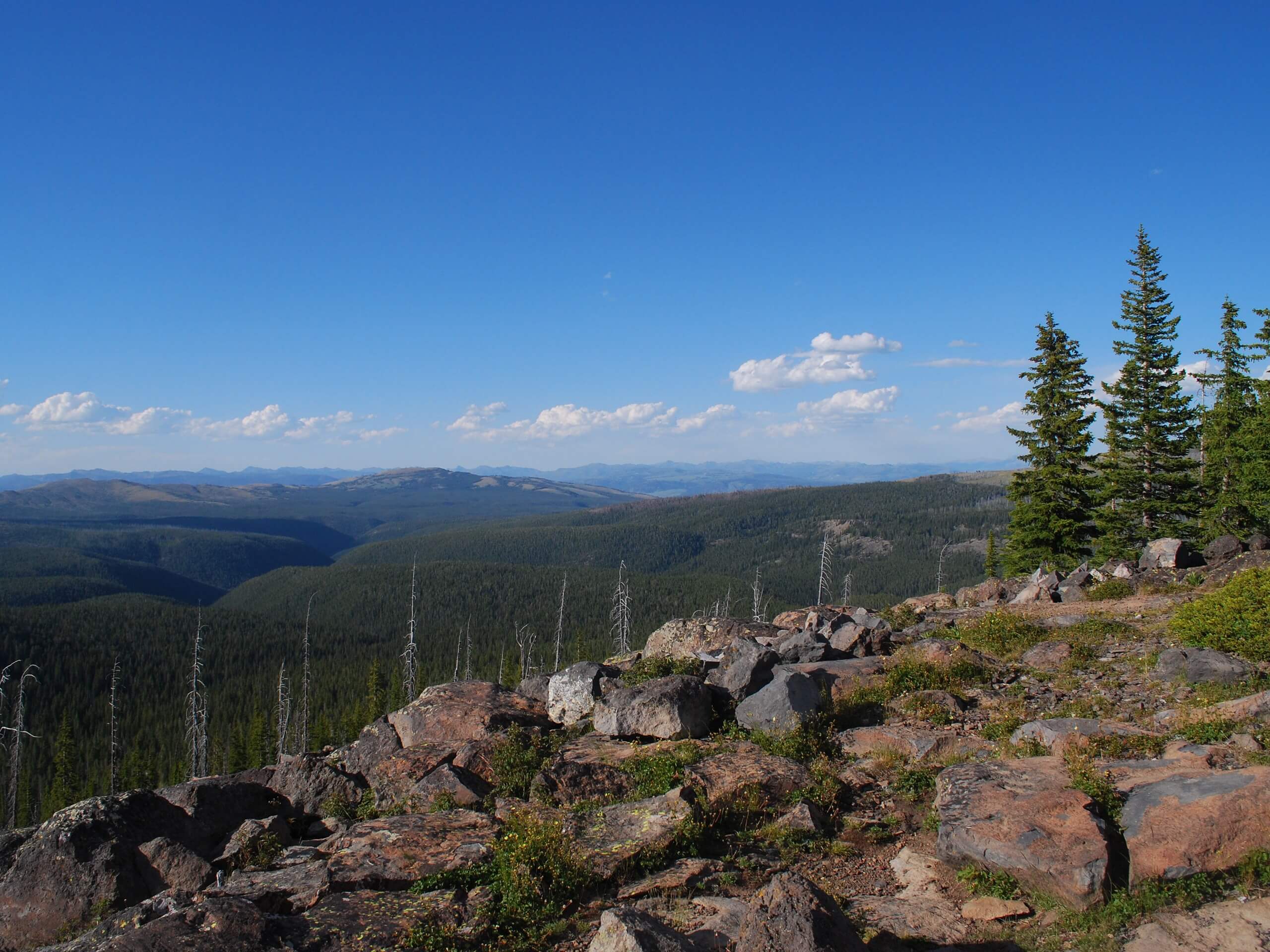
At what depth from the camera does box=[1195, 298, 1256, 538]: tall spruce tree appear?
35.8 meters

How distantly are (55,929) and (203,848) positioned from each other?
250 cm

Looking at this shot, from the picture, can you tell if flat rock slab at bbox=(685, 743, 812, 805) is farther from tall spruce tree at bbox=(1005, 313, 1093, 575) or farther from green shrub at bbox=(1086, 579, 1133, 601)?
tall spruce tree at bbox=(1005, 313, 1093, 575)

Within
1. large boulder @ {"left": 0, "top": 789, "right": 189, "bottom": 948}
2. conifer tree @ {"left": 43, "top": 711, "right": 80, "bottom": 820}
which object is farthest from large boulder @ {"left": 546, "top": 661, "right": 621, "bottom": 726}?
conifer tree @ {"left": 43, "top": 711, "right": 80, "bottom": 820}

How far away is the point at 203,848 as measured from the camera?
14180 millimetres

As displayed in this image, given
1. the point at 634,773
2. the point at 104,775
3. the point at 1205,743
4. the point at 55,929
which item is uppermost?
the point at 1205,743

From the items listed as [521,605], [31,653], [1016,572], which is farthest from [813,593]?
[31,653]

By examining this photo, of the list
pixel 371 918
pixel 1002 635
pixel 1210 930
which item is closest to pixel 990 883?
pixel 1210 930

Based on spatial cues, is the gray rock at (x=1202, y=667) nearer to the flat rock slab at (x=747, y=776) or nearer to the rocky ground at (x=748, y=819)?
the rocky ground at (x=748, y=819)

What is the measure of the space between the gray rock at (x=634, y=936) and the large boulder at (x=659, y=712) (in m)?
7.91

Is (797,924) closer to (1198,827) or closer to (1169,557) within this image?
(1198,827)

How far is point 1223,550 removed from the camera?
25.5 m

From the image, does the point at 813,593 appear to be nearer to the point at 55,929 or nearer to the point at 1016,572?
the point at 1016,572

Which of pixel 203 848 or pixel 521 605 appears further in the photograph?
pixel 521 605

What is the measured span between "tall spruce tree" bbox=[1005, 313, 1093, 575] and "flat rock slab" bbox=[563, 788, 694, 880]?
117ft
